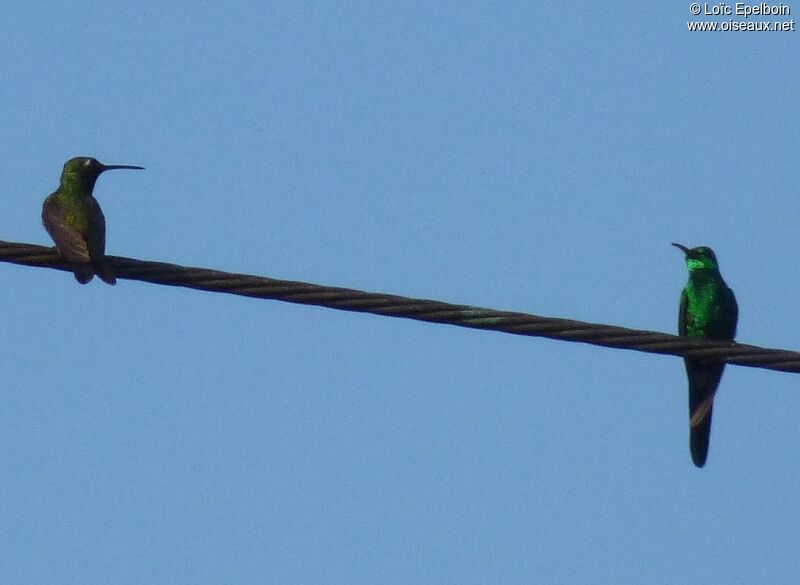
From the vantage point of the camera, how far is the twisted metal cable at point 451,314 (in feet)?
21.5

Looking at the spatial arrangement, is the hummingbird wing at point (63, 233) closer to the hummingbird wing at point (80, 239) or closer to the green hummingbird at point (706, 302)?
the hummingbird wing at point (80, 239)

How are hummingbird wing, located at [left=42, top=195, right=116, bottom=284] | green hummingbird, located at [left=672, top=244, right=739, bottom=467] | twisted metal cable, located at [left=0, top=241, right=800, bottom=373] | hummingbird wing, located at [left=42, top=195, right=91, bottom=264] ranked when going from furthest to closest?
green hummingbird, located at [left=672, top=244, right=739, bottom=467] → hummingbird wing, located at [left=42, top=195, right=91, bottom=264] → hummingbird wing, located at [left=42, top=195, right=116, bottom=284] → twisted metal cable, located at [left=0, top=241, right=800, bottom=373]

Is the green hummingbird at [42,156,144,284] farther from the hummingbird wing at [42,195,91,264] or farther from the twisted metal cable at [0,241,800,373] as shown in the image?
the twisted metal cable at [0,241,800,373]

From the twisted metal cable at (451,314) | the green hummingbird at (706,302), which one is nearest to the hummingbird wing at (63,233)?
the twisted metal cable at (451,314)

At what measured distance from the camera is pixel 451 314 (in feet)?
21.9

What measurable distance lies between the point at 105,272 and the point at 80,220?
1.15 metres

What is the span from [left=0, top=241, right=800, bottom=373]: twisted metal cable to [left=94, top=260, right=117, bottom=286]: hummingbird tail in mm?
657

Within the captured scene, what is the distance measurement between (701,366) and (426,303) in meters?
3.01

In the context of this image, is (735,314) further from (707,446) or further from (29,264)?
(29,264)

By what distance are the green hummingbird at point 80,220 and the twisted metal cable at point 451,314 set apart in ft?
2.90

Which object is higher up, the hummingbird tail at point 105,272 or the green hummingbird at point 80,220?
the green hummingbird at point 80,220

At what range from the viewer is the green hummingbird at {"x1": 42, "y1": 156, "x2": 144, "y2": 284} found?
25.6 ft

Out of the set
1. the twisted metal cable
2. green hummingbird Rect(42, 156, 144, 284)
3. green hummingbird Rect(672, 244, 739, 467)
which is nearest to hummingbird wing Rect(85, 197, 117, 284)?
green hummingbird Rect(42, 156, 144, 284)

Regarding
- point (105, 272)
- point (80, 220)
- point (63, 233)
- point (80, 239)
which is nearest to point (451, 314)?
point (105, 272)
